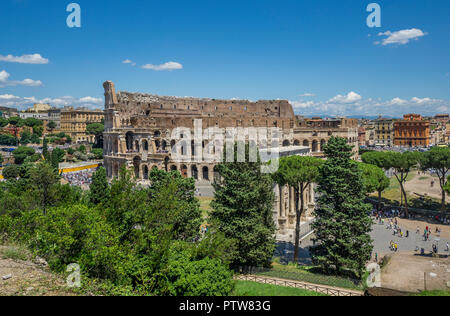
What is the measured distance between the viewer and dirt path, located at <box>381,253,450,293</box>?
13.3 meters

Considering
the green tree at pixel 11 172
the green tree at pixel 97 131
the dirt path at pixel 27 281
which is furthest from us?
the green tree at pixel 97 131

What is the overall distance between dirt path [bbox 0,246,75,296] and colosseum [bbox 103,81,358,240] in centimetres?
2792

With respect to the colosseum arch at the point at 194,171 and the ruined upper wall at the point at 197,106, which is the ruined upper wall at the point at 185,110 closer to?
the ruined upper wall at the point at 197,106

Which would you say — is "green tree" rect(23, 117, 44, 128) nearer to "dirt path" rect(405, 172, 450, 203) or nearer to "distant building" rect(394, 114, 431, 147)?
"dirt path" rect(405, 172, 450, 203)

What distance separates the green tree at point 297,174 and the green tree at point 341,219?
100cm

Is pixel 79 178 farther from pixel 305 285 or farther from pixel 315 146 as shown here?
pixel 305 285

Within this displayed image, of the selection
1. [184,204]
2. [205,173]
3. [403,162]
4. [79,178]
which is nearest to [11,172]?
[79,178]

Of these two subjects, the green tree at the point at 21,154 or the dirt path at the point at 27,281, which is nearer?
the dirt path at the point at 27,281

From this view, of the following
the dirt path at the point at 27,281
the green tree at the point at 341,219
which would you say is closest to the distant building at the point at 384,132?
the green tree at the point at 341,219

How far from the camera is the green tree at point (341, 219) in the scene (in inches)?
619

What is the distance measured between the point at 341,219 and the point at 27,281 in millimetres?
13621

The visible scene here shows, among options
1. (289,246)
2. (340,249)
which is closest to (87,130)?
(289,246)

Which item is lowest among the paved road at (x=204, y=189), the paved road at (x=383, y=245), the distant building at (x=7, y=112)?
the paved road at (x=383, y=245)
